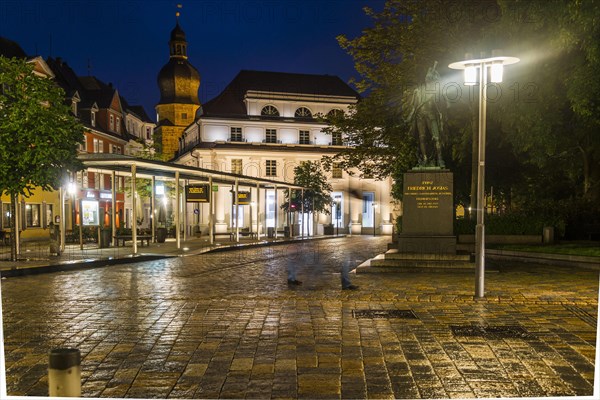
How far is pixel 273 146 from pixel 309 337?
60722 millimetres

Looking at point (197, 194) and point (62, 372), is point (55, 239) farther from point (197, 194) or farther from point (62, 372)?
point (62, 372)

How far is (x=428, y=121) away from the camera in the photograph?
18.5m

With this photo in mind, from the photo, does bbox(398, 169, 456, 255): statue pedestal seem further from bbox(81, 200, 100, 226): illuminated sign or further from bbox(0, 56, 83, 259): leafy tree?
bbox(81, 200, 100, 226): illuminated sign

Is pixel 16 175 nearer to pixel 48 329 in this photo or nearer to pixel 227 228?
pixel 48 329

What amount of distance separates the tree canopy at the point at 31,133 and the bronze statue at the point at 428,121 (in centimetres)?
1041

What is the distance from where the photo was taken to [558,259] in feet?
65.2

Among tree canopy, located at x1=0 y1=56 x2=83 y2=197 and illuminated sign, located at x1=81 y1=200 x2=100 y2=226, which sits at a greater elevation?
tree canopy, located at x1=0 y1=56 x2=83 y2=197

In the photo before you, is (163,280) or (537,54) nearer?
(163,280)

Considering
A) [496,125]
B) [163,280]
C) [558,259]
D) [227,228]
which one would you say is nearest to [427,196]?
[558,259]

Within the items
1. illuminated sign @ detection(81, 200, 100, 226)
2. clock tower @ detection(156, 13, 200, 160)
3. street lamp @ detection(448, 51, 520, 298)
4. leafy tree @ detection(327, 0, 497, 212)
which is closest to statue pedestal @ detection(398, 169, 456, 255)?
street lamp @ detection(448, 51, 520, 298)

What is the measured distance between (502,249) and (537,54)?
7.13 metres

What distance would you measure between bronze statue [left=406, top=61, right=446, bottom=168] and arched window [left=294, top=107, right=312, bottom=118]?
169ft

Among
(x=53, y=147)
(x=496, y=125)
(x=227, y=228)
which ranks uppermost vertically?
(x=496, y=125)

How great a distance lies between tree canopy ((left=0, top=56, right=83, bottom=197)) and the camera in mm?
19047
